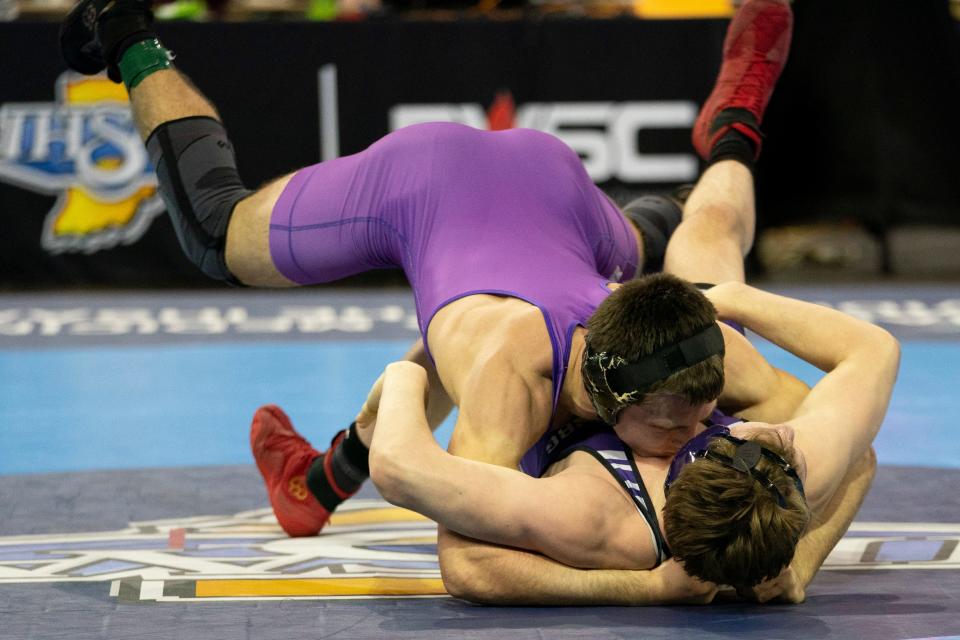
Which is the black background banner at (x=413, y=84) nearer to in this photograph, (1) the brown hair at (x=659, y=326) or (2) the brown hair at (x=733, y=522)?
(1) the brown hair at (x=659, y=326)

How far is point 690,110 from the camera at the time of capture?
7.83 metres

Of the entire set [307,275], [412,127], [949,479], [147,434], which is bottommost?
[147,434]

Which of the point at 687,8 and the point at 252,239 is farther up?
the point at 252,239

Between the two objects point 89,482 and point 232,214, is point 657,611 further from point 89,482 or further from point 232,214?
point 89,482

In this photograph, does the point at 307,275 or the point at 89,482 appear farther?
the point at 89,482

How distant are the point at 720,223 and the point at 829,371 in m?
0.75

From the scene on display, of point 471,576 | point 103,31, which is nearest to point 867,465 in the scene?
point 471,576

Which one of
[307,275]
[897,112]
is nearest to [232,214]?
[307,275]

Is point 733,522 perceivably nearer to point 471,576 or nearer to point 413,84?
point 471,576

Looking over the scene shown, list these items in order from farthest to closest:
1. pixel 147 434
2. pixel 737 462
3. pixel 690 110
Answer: pixel 690 110, pixel 147 434, pixel 737 462

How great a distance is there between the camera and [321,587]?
3.10 meters

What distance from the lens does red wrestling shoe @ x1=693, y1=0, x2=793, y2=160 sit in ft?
13.9

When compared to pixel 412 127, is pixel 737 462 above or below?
below

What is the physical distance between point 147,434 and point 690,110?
3940 millimetres
